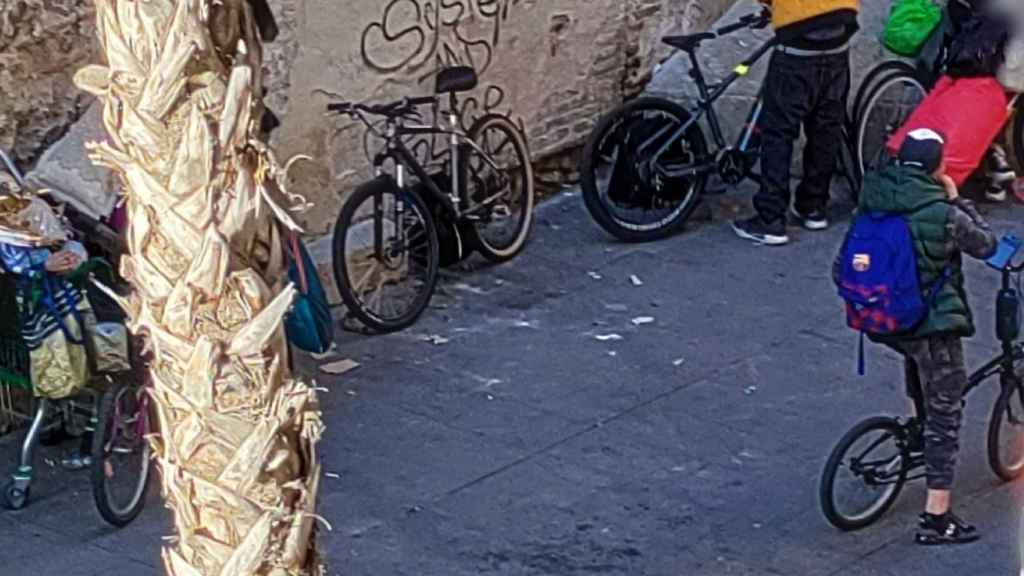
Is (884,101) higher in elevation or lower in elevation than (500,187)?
higher

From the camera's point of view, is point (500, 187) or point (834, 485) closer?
point (834, 485)

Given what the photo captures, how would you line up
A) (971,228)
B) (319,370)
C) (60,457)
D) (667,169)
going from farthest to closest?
(667,169)
(319,370)
(60,457)
(971,228)

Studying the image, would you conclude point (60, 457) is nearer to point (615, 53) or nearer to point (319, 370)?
point (319, 370)

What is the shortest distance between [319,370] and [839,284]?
270cm

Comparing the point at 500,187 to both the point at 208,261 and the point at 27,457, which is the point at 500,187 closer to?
the point at 27,457

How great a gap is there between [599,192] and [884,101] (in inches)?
70.3

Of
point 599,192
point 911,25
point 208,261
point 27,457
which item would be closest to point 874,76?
point 911,25

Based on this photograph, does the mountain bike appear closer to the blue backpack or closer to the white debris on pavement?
the white debris on pavement

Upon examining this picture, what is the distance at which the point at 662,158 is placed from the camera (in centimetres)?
1002

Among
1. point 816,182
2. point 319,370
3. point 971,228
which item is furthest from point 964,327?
point 816,182

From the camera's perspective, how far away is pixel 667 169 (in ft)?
32.8

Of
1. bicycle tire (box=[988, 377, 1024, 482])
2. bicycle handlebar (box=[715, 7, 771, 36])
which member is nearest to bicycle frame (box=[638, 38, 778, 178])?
bicycle handlebar (box=[715, 7, 771, 36])

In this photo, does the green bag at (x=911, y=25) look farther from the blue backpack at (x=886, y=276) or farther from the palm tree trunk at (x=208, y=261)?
the palm tree trunk at (x=208, y=261)

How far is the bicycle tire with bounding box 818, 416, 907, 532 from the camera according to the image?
6840 mm
